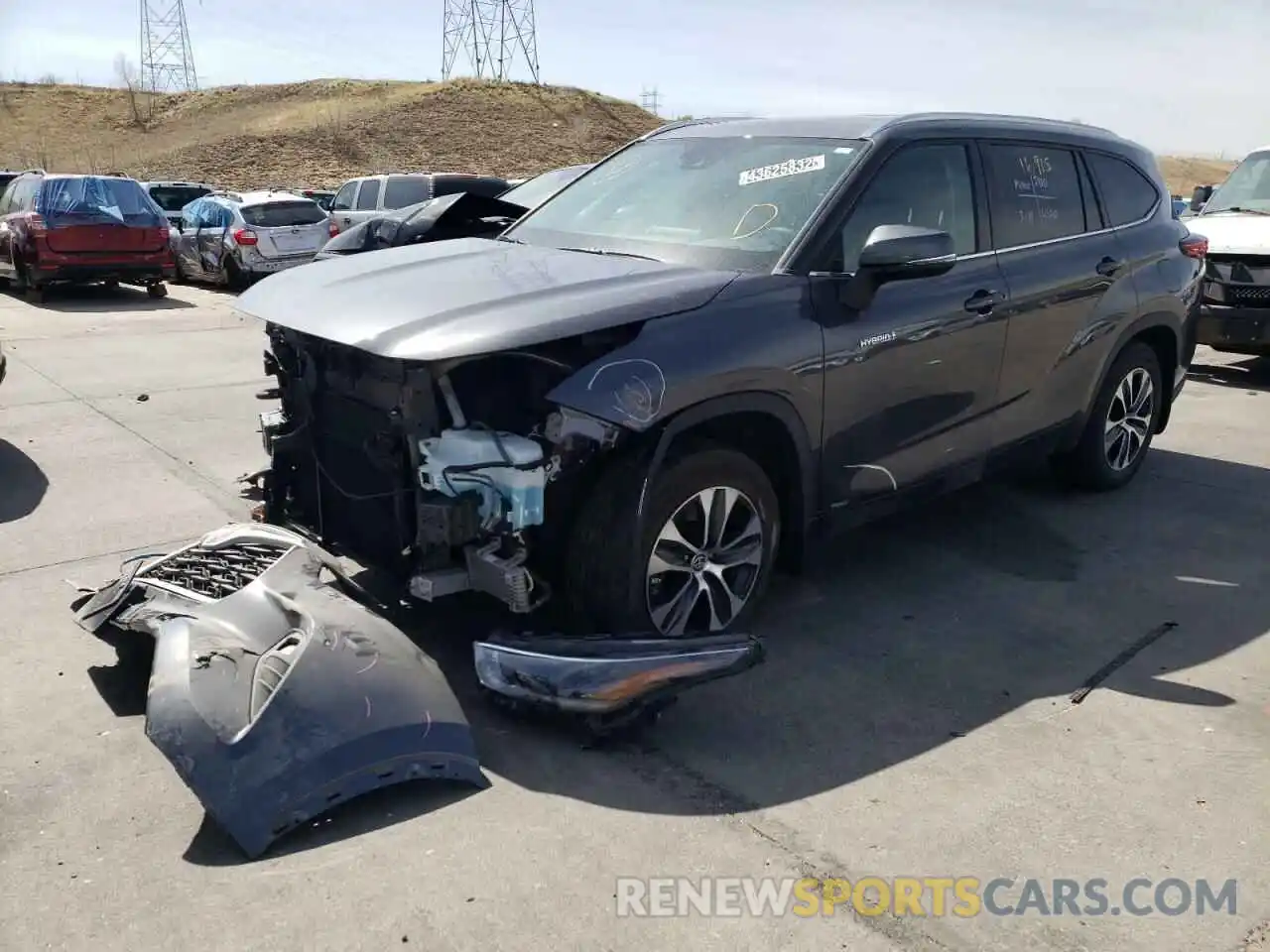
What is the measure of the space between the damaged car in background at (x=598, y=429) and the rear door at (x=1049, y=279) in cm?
3

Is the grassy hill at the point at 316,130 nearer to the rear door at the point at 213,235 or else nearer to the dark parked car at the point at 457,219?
the rear door at the point at 213,235

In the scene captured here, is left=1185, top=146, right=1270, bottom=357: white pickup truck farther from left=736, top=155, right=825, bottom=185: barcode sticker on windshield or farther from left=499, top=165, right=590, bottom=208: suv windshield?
left=736, top=155, right=825, bottom=185: barcode sticker on windshield

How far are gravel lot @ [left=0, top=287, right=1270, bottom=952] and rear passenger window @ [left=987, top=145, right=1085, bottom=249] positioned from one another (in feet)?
4.97

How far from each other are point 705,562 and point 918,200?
1.86 metres

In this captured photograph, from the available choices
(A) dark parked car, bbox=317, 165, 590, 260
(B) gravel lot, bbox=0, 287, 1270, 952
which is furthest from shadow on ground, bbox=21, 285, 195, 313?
(B) gravel lot, bbox=0, 287, 1270, 952

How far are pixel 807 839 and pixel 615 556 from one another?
1080 millimetres

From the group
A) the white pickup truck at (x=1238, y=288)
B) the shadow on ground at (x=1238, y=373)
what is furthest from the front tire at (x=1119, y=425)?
the shadow on ground at (x=1238, y=373)

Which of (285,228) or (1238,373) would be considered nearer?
(1238,373)

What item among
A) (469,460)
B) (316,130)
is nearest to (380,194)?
(469,460)

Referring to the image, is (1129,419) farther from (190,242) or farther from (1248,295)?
(190,242)

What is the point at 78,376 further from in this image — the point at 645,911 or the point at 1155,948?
the point at 1155,948

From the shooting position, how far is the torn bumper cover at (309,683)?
3002 millimetres

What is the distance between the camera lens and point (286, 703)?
3105 mm

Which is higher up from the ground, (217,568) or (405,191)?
(405,191)
